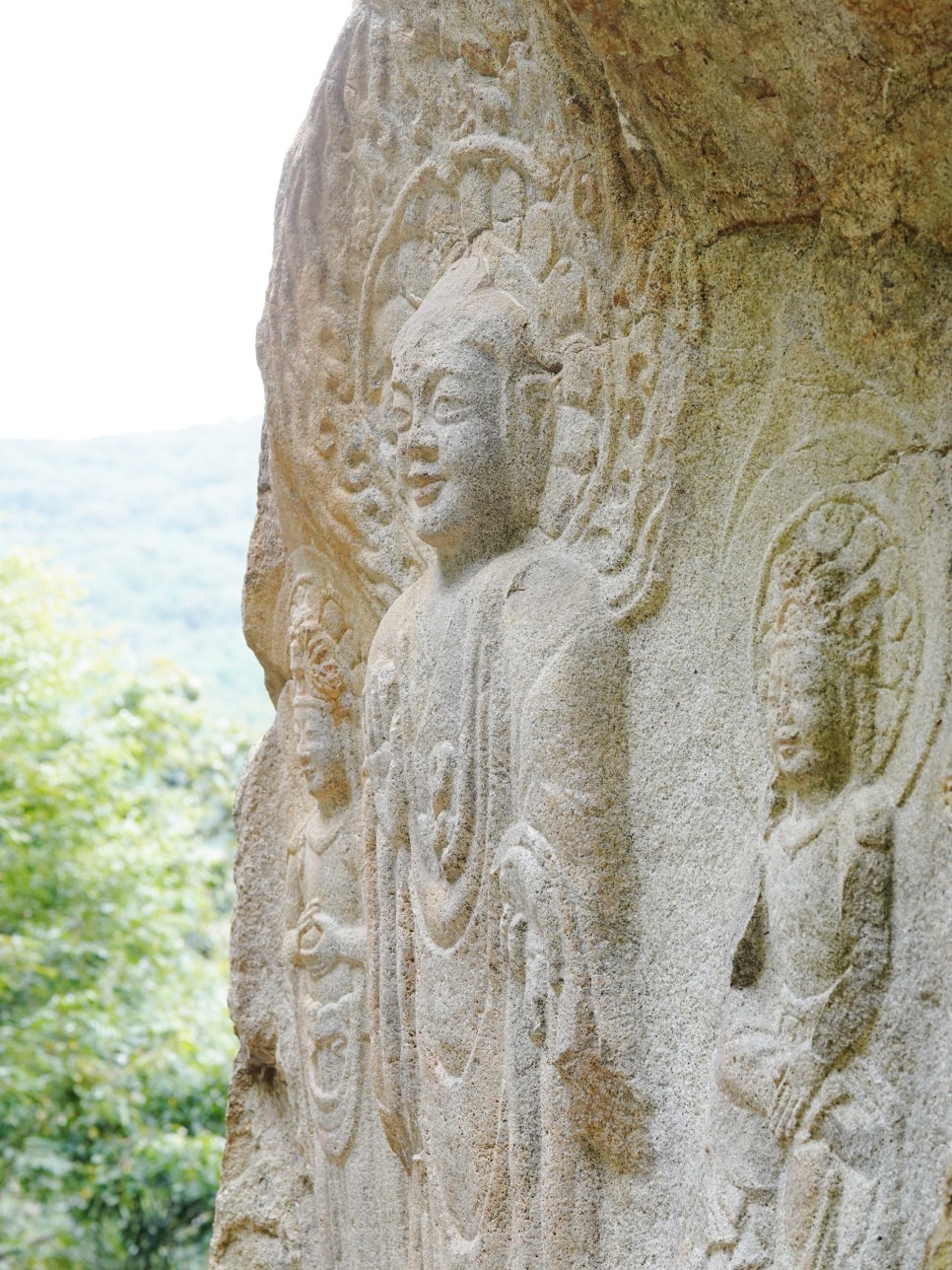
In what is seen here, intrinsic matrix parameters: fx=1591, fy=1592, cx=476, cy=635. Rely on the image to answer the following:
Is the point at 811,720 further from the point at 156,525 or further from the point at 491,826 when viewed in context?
the point at 156,525

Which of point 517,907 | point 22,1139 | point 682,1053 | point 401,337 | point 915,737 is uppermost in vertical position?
point 401,337

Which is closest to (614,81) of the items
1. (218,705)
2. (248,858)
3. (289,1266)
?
(248,858)

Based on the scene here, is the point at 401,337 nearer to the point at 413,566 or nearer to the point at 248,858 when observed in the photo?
the point at 413,566

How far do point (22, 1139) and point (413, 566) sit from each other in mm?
4115

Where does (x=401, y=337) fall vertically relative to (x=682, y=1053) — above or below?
above

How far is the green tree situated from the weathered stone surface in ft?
10.9

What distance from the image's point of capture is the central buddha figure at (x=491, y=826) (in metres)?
2.34

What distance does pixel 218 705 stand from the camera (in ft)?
31.6

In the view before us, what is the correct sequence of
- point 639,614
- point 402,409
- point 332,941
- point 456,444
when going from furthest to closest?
point 332,941
point 402,409
point 456,444
point 639,614

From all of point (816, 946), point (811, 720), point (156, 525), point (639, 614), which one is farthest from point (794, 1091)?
point (156, 525)

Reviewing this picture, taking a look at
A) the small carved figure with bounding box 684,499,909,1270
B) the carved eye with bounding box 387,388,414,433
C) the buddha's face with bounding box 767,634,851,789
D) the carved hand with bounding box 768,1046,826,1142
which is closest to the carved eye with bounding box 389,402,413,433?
the carved eye with bounding box 387,388,414,433

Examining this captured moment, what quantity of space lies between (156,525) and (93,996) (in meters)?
8.18

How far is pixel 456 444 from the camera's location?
257 cm

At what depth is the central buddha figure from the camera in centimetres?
234
